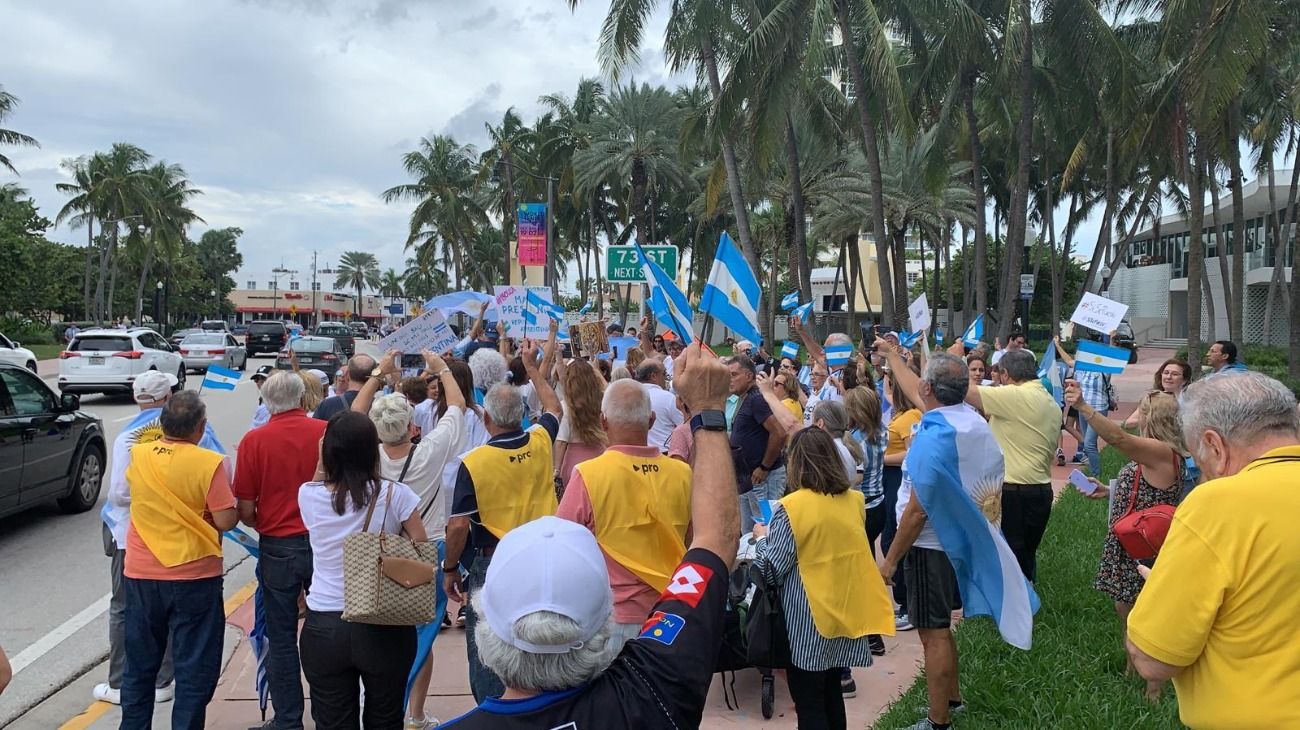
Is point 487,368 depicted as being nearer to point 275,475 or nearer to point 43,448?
point 275,475

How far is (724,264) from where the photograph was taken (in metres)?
5.39

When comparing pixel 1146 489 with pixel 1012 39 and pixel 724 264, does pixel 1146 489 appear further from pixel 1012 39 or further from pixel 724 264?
pixel 1012 39

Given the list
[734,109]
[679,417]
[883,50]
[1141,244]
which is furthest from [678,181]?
[1141,244]

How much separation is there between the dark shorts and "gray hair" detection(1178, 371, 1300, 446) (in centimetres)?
213

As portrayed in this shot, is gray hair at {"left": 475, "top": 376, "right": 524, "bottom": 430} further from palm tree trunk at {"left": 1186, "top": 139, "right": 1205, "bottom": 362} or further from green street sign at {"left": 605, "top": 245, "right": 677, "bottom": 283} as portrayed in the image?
palm tree trunk at {"left": 1186, "top": 139, "right": 1205, "bottom": 362}

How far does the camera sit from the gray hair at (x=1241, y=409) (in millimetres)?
2414

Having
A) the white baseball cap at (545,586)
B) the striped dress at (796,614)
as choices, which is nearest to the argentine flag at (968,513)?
the striped dress at (796,614)

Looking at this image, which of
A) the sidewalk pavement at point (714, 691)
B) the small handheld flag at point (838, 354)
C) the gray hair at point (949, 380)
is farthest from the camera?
the small handheld flag at point (838, 354)

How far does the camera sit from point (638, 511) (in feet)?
11.7

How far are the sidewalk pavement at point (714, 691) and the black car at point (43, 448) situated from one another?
11.5 ft

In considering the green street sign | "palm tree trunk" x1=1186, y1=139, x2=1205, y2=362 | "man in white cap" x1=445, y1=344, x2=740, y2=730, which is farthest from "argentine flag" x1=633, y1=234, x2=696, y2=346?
"palm tree trunk" x1=1186, y1=139, x2=1205, y2=362

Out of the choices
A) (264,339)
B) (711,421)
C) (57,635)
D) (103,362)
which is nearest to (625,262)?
(103,362)

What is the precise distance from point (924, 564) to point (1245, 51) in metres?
12.6

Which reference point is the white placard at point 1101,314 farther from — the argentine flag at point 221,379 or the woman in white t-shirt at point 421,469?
the argentine flag at point 221,379
